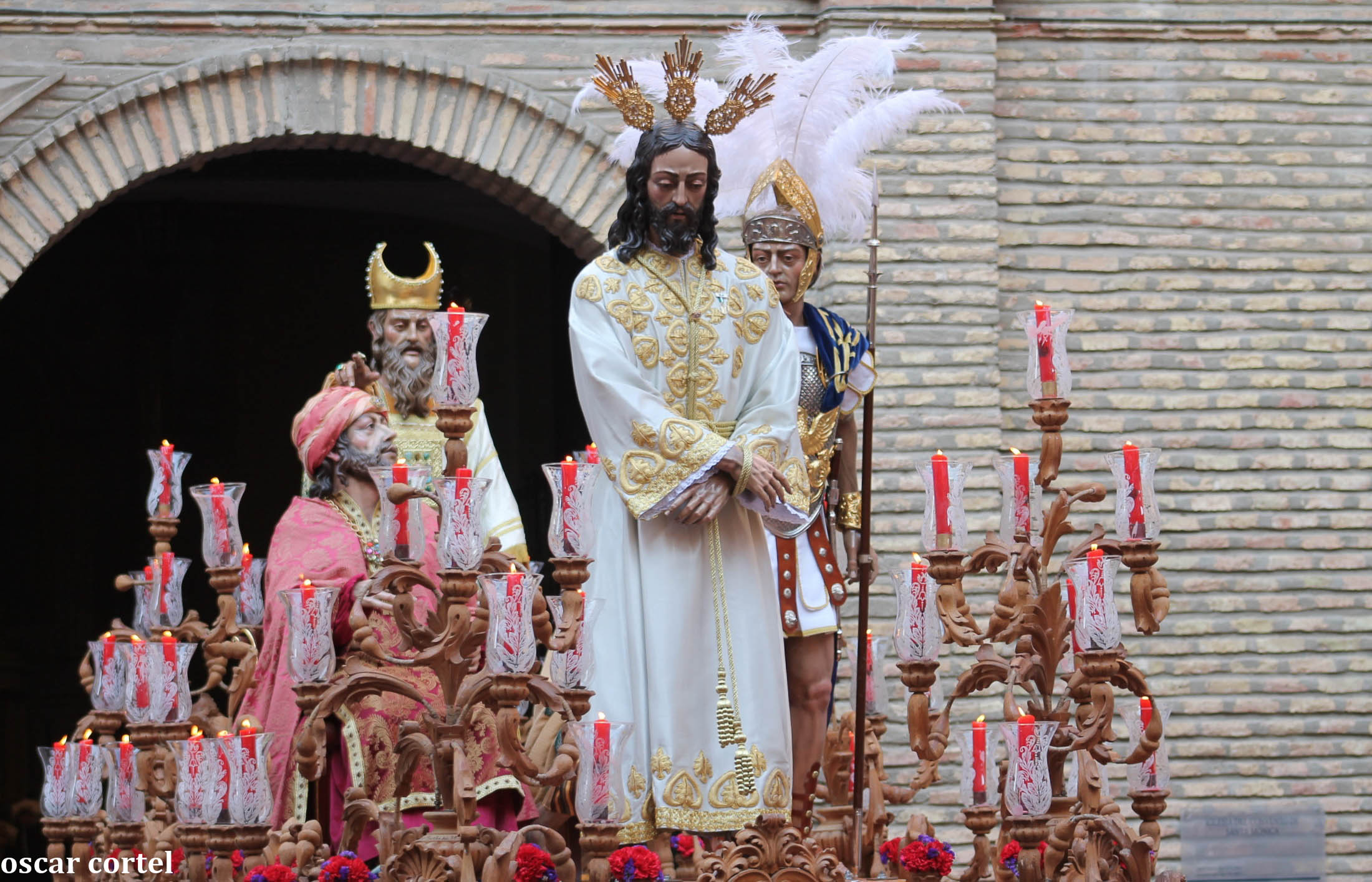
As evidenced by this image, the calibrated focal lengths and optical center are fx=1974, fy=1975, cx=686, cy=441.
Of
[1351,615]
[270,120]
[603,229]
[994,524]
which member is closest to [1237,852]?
[1351,615]

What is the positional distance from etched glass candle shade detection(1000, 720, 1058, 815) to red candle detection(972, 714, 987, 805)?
4.0 inches

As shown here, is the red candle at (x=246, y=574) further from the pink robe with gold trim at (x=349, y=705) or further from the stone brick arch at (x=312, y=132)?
the stone brick arch at (x=312, y=132)

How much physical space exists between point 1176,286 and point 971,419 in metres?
1.07

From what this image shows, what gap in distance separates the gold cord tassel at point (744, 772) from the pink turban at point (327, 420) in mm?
1971

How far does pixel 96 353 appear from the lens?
11469 millimetres

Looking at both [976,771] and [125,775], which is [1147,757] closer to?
[976,771]

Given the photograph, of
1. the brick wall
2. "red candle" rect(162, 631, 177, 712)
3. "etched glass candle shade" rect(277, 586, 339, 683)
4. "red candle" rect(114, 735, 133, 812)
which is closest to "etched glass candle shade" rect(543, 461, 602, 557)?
"etched glass candle shade" rect(277, 586, 339, 683)

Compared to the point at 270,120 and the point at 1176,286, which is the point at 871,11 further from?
the point at 270,120

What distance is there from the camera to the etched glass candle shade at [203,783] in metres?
4.41

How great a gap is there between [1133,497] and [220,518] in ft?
8.60

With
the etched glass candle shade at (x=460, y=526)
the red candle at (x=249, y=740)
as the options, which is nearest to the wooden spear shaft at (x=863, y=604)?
the etched glass candle shade at (x=460, y=526)

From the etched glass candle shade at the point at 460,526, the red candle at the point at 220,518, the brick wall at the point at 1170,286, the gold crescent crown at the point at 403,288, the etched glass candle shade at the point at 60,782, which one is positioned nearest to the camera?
the etched glass candle shade at the point at 460,526

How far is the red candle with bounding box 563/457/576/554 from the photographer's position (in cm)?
442

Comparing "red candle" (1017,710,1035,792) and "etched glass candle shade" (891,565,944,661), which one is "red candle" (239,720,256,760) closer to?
"etched glass candle shade" (891,565,944,661)
